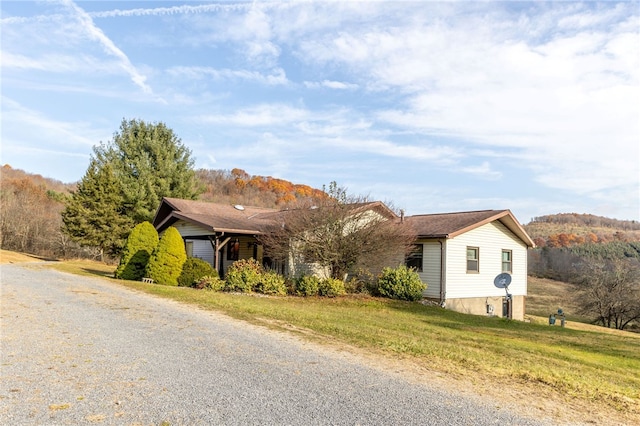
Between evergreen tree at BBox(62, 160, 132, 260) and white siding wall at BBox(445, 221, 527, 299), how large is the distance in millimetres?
26735

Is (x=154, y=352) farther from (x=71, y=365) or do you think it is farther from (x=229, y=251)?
(x=229, y=251)

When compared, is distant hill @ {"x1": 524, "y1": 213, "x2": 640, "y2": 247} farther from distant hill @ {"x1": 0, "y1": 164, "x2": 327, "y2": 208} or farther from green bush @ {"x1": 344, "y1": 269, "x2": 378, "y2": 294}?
green bush @ {"x1": 344, "y1": 269, "x2": 378, "y2": 294}

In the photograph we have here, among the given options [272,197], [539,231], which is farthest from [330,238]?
[539,231]

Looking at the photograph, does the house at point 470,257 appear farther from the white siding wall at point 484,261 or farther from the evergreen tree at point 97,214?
the evergreen tree at point 97,214

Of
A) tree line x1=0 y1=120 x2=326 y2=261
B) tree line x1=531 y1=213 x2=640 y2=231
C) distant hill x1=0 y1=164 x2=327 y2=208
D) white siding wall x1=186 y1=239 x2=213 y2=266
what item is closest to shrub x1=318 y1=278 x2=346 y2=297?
white siding wall x1=186 y1=239 x2=213 y2=266

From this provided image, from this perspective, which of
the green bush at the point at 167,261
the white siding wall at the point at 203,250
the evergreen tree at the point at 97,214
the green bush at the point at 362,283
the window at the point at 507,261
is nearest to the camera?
the green bush at the point at 362,283

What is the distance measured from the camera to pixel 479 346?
9.42m

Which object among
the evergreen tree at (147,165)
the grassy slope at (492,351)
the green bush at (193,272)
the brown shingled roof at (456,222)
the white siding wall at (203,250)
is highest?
the evergreen tree at (147,165)

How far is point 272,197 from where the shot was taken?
5828 centimetres

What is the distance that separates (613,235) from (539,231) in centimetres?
1342

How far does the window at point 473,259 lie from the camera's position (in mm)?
20859

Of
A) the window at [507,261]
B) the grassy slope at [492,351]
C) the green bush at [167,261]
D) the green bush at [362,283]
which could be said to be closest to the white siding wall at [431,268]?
the green bush at [362,283]

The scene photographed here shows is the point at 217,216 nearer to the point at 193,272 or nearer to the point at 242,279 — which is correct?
the point at 193,272

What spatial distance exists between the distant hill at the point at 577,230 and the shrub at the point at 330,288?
72842 millimetres
